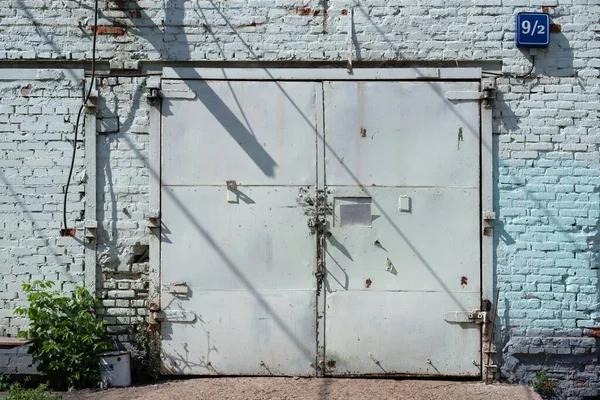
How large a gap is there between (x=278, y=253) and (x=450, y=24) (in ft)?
7.60

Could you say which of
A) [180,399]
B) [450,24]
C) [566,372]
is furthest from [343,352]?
[450,24]

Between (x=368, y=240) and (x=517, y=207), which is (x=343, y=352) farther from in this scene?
(x=517, y=207)

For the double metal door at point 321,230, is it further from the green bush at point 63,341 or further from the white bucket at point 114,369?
the green bush at point 63,341

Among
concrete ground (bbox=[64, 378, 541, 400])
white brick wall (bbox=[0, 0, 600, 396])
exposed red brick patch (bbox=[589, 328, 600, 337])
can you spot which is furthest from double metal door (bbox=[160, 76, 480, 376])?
exposed red brick patch (bbox=[589, 328, 600, 337])

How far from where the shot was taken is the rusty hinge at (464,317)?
213 inches

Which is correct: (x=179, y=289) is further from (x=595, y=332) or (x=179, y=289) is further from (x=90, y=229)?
(x=595, y=332)

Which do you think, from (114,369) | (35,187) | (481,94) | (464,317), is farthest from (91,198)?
(481,94)

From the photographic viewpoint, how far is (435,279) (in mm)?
5449

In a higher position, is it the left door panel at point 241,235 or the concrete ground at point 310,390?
the left door panel at point 241,235

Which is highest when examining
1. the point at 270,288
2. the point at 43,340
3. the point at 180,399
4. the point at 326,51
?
the point at 326,51

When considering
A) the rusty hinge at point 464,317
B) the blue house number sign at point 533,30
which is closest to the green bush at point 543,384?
the rusty hinge at point 464,317

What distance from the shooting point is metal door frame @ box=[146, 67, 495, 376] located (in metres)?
5.45

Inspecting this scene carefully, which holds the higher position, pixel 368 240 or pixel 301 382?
pixel 368 240

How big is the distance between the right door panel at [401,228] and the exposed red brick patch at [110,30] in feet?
5.74
